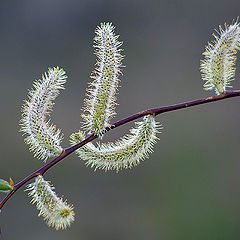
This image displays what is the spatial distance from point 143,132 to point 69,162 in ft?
10.1

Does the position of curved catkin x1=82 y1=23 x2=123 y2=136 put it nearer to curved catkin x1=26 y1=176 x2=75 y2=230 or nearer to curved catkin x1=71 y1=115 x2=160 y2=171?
curved catkin x1=71 y1=115 x2=160 y2=171

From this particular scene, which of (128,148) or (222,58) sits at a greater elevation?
(222,58)

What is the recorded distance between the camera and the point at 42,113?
3.10 ft

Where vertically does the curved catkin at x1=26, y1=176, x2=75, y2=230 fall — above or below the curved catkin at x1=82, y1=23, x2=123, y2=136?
below

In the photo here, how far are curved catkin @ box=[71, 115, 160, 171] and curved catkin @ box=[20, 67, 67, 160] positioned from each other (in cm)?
7

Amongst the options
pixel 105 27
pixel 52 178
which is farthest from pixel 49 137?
pixel 52 178

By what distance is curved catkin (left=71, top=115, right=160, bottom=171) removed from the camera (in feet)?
3.04

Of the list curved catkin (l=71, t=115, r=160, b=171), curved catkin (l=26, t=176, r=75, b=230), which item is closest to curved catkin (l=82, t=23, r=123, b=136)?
curved catkin (l=71, t=115, r=160, b=171)

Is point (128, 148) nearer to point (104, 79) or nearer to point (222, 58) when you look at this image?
point (104, 79)

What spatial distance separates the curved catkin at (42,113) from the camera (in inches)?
36.4

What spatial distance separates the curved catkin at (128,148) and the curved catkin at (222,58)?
0.62ft

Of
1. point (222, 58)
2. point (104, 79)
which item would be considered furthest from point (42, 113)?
point (222, 58)

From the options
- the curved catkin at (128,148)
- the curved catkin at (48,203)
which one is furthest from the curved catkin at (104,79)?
the curved catkin at (48,203)

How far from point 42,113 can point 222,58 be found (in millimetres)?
467
